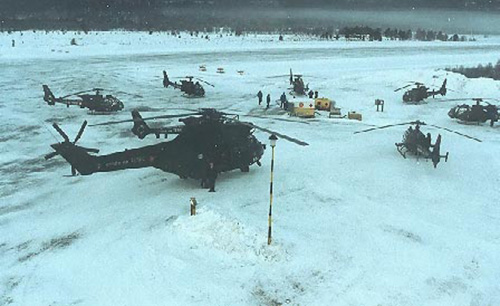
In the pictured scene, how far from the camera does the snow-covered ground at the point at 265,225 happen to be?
12.9 metres

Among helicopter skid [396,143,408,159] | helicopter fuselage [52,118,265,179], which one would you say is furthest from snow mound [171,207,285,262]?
helicopter skid [396,143,408,159]

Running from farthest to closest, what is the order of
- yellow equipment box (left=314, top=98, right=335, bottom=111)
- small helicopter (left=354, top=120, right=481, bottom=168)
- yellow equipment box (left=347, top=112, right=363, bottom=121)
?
yellow equipment box (left=314, top=98, right=335, bottom=111)
yellow equipment box (left=347, top=112, right=363, bottom=121)
small helicopter (left=354, top=120, right=481, bottom=168)

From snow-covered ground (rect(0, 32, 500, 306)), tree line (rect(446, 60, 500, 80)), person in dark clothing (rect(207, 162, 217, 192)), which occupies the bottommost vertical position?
snow-covered ground (rect(0, 32, 500, 306))

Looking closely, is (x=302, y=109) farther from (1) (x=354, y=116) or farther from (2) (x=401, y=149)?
(2) (x=401, y=149)

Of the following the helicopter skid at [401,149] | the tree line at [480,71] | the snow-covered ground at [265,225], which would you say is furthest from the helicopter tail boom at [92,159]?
the tree line at [480,71]

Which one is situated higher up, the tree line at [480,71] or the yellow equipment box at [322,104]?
the tree line at [480,71]

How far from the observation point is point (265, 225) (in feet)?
52.4

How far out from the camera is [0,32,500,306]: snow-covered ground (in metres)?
12.9

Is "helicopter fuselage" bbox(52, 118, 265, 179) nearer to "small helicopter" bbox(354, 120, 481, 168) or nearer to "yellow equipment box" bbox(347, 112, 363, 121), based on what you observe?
"small helicopter" bbox(354, 120, 481, 168)

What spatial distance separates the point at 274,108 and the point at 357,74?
19.6 meters

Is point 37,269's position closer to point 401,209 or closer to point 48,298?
point 48,298

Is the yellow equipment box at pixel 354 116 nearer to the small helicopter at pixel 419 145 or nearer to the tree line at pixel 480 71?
the small helicopter at pixel 419 145

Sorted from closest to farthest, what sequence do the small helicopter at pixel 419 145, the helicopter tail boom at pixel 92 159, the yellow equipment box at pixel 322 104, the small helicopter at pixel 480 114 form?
the helicopter tail boom at pixel 92 159 → the small helicopter at pixel 419 145 → the small helicopter at pixel 480 114 → the yellow equipment box at pixel 322 104

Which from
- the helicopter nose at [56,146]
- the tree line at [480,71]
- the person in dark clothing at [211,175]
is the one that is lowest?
the person in dark clothing at [211,175]
